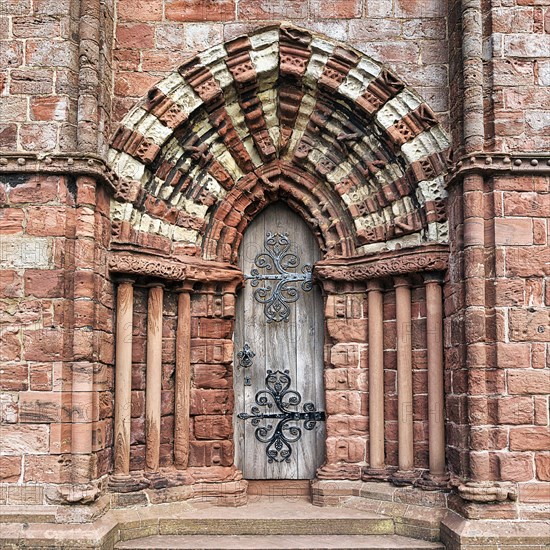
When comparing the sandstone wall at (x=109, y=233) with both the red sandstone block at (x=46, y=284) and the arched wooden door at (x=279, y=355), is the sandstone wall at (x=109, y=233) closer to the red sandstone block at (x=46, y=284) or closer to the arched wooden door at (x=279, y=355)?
the red sandstone block at (x=46, y=284)

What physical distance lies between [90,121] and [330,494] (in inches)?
147

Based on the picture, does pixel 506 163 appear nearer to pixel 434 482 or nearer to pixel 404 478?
pixel 434 482

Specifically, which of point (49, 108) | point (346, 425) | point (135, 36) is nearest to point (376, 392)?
point (346, 425)

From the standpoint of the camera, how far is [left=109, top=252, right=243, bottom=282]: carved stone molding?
6.70 meters

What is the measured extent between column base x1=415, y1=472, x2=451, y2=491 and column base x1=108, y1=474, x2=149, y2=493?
7.57 feet

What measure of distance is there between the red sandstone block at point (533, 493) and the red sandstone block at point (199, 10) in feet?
15.0

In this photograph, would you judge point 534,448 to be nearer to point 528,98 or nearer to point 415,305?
point 415,305

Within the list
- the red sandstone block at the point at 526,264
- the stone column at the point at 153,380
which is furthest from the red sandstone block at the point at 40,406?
the red sandstone block at the point at 526,264

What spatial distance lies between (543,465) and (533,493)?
220 millimetres

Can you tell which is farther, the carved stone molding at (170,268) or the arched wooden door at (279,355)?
the arched wooden door at (279,355)

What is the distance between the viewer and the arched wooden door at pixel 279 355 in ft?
24.6

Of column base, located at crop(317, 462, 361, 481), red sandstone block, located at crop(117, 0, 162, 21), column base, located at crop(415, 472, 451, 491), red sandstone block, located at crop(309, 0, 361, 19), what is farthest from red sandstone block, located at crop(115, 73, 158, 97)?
column base, located at crop(415, 472, 451, 491)

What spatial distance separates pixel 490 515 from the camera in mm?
5996

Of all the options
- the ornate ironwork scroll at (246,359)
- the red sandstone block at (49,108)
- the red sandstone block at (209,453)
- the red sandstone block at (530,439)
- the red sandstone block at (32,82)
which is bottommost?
the red sandstone block at (209,453)
